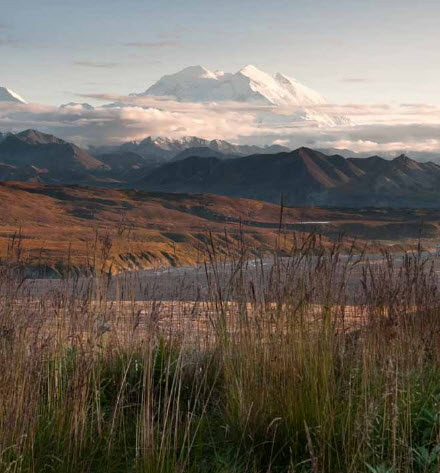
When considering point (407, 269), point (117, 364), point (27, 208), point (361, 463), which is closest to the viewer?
point (361, 463)

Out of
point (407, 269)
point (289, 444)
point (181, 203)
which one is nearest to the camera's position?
point (289, 444)

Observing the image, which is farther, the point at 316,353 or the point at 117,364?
the point at 117,364

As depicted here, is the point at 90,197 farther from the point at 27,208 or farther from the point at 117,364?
the point at 117,364

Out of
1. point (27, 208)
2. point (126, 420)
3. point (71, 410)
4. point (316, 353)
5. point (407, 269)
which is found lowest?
point (27, 208)

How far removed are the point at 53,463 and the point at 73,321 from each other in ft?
Result: 3.76

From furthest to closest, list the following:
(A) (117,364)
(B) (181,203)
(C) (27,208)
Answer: (B) (181,203) → (C) (27,208) → (A) (117,364)

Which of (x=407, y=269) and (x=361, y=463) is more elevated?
(x=407, y=269)

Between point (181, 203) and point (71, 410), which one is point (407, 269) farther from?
point (181, 203)

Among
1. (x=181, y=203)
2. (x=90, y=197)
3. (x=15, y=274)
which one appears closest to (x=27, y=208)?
(x=90, y=197)

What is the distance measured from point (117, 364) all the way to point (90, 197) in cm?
12157

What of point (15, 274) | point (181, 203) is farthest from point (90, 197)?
point (15, 274)

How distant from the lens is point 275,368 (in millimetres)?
4426

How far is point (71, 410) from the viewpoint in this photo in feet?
13.7

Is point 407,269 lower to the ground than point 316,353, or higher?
higher
